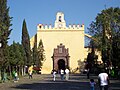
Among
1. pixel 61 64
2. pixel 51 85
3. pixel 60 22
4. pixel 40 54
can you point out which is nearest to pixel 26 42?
pixel 40 54

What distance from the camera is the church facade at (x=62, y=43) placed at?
8862 cm

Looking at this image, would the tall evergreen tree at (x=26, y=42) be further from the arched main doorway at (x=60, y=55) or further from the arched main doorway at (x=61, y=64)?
the arched main doorway at (x=61, y=64)

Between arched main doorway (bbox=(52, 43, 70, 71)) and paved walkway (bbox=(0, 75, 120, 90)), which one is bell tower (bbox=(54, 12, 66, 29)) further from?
paved walkway (bbox=(0, 75, 120, 90))

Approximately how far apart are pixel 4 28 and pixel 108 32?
22.7 m

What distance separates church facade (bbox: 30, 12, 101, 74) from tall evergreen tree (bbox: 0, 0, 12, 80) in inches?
1700

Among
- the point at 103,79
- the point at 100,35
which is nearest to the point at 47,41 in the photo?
the point at 100,35

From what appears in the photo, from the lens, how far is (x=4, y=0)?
45.0m

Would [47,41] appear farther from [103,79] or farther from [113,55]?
[103,79]

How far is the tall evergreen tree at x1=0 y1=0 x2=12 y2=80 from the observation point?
43375 mm

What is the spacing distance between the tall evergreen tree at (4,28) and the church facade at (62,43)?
43190mm

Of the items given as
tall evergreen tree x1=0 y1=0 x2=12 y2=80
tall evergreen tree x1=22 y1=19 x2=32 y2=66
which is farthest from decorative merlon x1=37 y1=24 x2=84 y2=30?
tall evergreen tree x1=0 y1=0 x2=12 y2=80

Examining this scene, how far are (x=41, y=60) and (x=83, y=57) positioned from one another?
11.0 meters

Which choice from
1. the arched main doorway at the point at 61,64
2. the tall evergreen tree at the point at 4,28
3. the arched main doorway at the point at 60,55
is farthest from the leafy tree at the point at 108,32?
the arched main doorway at the point at 61,64

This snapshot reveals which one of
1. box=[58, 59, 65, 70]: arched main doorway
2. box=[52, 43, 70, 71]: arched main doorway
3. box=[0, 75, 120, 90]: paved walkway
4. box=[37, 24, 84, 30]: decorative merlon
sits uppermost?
box=[37, 24, 84, 30]: decorative merlon
